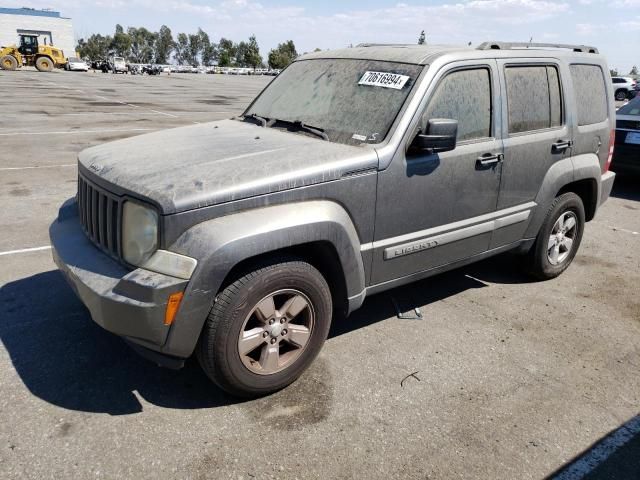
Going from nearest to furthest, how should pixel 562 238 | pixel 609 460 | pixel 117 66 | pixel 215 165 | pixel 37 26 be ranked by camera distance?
1. pixel 609 460
2. pixel 215 165
3. pixel 562 238
4. pixel 117 66
5. pixel 37 26

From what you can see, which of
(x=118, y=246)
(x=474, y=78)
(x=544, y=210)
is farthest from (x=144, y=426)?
(x=544, y=210)

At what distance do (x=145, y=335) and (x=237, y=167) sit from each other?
3.25 feet

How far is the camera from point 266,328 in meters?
2.98

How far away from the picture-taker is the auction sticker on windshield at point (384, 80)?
3512 mm

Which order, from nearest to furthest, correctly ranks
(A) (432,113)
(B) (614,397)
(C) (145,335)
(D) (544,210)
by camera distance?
(C) (145,335) → (B) (614,397) → (A) (432,113) → (D) (544,210)

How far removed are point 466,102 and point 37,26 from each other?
93336mm

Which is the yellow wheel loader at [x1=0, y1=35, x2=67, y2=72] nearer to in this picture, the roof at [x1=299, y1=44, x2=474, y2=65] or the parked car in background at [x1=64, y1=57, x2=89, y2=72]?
the parked car in background at [x1=64, y1=57, x2=89, y2=72]

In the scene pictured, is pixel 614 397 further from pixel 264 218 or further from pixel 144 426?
pixel 144 426

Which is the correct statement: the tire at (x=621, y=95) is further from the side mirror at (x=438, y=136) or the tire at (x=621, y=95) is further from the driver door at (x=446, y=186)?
the side mirror at (x=438, y=136)

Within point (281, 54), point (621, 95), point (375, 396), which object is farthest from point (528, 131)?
point (281, 54)

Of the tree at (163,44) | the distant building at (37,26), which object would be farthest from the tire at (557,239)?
the tree at (163,44)

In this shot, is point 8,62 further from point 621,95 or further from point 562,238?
point 562,238

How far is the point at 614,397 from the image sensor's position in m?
3.25

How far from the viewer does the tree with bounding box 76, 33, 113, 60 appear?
11225cm
